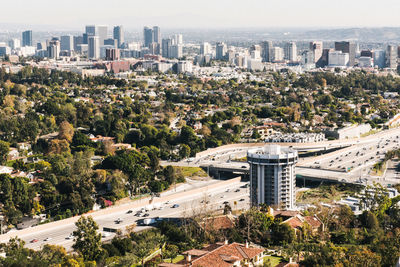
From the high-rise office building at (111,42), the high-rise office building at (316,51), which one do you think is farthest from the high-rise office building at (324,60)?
the high-rise office building at (111,42)

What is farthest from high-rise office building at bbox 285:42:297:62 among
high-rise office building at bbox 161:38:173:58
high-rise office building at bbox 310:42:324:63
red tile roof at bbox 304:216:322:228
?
red tile roof at bbox 304:216:322:228

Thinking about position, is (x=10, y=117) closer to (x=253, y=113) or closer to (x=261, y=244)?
(x=253, y=113)

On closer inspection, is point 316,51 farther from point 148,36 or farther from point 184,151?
point 184,151

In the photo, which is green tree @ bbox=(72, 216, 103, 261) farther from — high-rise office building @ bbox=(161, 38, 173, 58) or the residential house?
high-rise office building @ bbox=(161, 38, 173, 58)

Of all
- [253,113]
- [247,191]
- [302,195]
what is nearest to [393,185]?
[302,195]

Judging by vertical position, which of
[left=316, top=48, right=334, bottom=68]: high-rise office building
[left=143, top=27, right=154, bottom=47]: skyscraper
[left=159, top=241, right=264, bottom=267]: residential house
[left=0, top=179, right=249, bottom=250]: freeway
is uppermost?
[left=143, top=27, right=154, bottom=47]: skyscraper

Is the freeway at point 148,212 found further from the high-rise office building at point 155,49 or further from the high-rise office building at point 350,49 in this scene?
the high-rise office building at point 155,49
